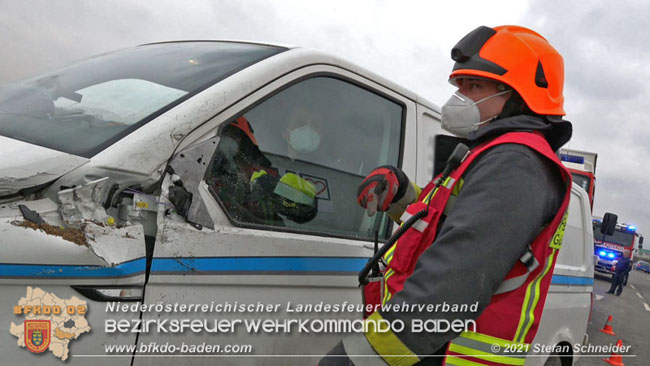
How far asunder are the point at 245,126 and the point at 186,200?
1.30 feet

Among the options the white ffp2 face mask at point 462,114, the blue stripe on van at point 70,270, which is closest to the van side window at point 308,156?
the blue stripe on van at point 70,270

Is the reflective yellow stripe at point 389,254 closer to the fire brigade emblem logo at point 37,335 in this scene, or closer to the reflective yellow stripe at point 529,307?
the reflective yellow stripe at point 529,307

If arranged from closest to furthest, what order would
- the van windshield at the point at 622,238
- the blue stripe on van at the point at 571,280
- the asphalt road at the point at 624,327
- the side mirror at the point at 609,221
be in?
the blue stripe on van at the point at 571,280, the asphalt road at the point at 624,327, the side mirror at the point at 609,221, the van windshield at the point at 622,238

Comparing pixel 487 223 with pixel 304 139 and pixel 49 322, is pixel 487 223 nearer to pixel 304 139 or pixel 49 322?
pixel 304 139

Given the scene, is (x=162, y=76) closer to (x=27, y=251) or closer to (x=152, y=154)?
(x=152, y=154)

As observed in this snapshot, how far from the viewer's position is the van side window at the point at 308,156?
1756 mm

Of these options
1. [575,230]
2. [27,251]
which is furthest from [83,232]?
[575,230]

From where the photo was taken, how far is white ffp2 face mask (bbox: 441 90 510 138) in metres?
1.56

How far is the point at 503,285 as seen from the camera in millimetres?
1341

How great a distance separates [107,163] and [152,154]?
5.1 inches

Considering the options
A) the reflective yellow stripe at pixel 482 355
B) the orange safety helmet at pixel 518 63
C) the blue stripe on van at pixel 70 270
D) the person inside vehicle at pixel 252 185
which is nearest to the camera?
the blue stripe on van at pixel 70 270

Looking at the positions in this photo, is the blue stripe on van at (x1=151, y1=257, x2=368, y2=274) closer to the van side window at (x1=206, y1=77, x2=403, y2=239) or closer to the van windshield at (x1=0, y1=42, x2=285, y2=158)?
the van side window at (x1=206, y1=77, x2=403, y2=239)

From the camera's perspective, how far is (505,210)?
1.21 m

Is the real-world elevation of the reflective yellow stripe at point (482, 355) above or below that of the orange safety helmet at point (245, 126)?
below
